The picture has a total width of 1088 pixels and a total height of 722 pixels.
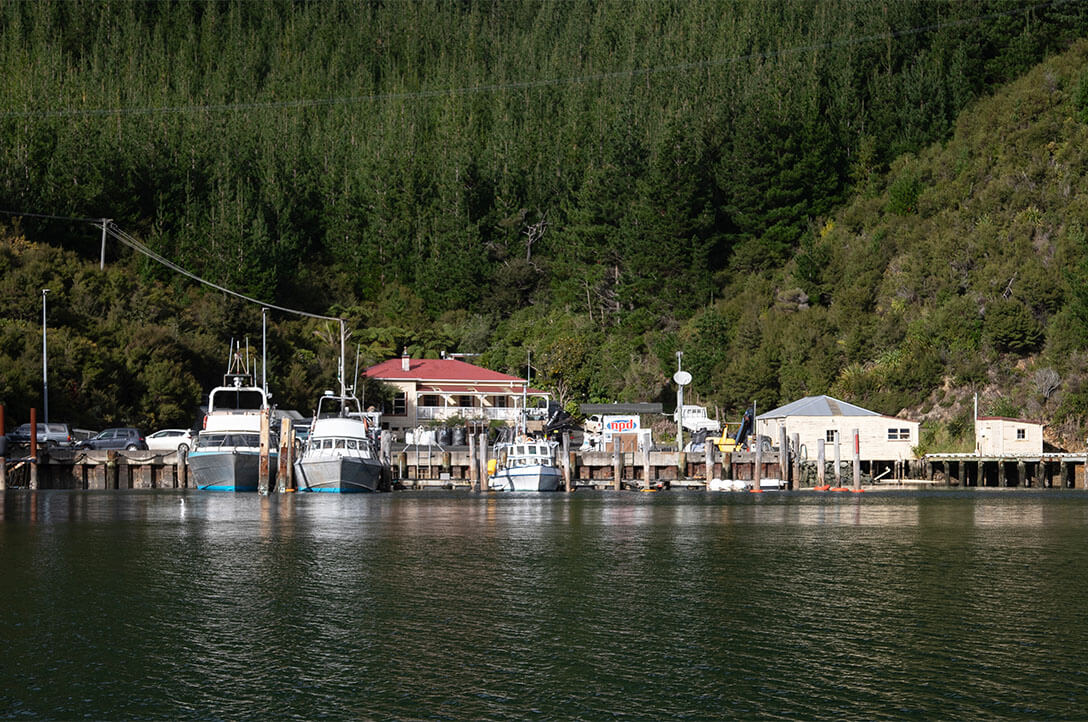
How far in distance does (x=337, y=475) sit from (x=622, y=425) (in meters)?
25.6

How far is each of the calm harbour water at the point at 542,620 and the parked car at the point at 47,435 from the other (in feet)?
83.4

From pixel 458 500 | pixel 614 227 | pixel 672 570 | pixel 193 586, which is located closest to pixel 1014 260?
pixel 614 227

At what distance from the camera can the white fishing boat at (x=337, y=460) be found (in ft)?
208


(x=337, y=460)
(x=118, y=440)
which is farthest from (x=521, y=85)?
(x=337, y=460)

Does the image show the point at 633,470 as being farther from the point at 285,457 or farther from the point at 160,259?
the point at 160,259

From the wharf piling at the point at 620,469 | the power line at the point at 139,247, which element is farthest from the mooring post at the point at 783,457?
the power line at the point at 139,247

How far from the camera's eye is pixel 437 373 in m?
110

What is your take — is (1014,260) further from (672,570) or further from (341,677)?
(341,677)

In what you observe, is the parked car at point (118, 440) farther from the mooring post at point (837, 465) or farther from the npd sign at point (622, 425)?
the mooring post at point (837, 465)

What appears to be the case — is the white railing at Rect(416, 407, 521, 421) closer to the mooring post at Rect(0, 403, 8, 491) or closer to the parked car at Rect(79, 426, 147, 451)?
the parked car at Rect(79, 426, 147, 451)

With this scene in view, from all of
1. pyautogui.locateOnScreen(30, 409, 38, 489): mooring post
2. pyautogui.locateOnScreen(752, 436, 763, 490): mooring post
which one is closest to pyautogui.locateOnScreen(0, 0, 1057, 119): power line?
pyautogui.locateOnScreen(30, 409, 38, 489): mooring post

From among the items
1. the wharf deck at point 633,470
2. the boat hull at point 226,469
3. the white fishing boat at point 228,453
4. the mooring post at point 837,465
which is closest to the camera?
the boat hull at point 226,469

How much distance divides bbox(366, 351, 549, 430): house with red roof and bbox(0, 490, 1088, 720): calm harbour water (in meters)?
59.9

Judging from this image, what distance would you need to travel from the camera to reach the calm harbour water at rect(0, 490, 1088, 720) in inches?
757
